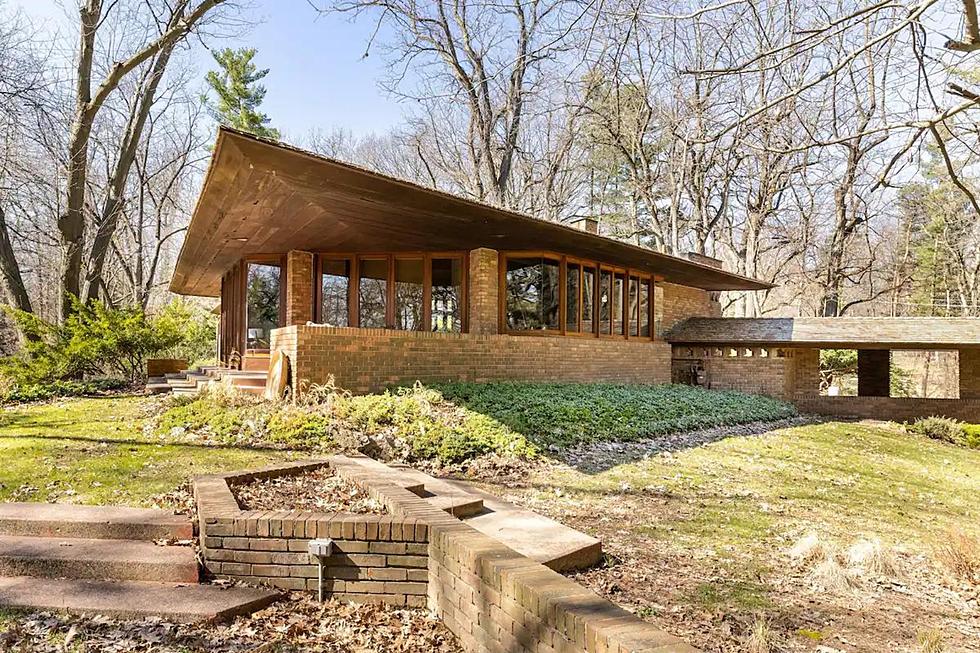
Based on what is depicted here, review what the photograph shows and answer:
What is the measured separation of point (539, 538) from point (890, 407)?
51.6 feet

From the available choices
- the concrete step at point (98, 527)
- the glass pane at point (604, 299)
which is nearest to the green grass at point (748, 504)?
the concrete step at point (98, 527)

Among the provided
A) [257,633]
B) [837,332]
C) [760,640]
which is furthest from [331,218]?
[837,332]

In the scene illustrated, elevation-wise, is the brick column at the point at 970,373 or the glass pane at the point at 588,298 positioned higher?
the glass pane at the point at 588,298

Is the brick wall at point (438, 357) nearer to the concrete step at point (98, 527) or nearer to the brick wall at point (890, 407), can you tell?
the concrete step at point (98, 527)

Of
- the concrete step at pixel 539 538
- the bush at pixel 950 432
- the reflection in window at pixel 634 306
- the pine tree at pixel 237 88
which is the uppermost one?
the pine tree at pixel 237 88

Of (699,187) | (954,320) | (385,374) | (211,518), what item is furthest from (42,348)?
(954,320)

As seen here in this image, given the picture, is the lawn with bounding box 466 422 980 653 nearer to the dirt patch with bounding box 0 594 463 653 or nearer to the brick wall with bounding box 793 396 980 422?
the dirt patch with bounding box 0 594 463 653

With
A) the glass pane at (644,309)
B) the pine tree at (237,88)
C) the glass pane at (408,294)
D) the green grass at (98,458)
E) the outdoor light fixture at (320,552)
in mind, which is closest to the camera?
the outdoor light fixture at (320,552)

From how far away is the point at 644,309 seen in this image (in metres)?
15.4

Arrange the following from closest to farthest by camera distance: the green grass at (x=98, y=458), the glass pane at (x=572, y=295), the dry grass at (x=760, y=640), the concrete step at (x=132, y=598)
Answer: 1. the dry grass at (x=760, y=640)
2. the concrete step at (x=132, y=598)
3. the green grass at (x=98, y=458)
4. the glass pane at (x=572, y=295)

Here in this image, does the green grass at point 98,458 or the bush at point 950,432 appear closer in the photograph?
the green grass at point 98,458

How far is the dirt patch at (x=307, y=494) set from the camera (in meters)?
3.95

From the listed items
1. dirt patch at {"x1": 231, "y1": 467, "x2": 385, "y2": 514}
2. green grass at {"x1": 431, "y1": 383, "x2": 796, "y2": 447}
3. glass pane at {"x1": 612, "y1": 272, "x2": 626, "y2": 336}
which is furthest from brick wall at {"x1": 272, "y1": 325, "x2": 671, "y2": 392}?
dirt patch at {"x1": 231, "y1": 467, "x2": 385, "y2": 514}

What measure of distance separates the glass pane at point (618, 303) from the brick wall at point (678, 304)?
1.80 meters
